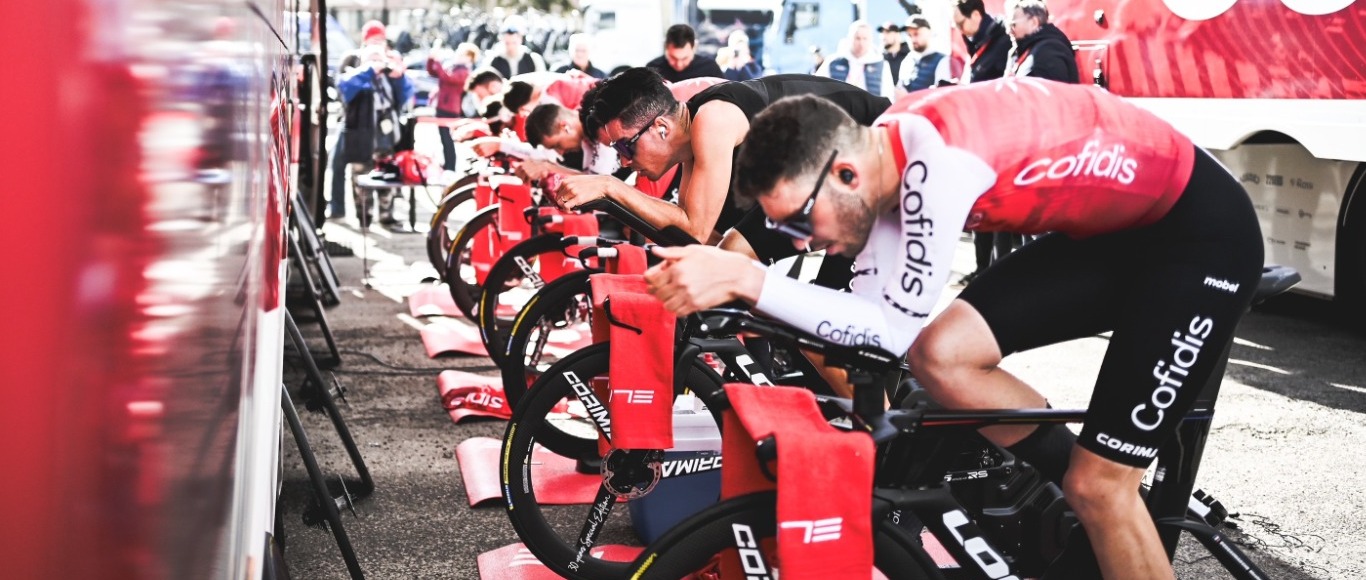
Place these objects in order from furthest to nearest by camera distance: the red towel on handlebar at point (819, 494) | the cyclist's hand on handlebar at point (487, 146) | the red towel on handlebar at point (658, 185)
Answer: the cyclist's hand on handlebar at point (487, 146) < the red towel on handlebar at point (658, 185) < the red towel on handlebar at point (819, 494)

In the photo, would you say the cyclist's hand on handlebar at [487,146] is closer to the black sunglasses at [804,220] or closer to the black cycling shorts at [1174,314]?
the black cycling shorts at [1174,314]

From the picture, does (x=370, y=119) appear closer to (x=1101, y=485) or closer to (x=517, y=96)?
(x=517, y=96)

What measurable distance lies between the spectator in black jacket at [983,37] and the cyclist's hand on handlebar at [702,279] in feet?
23.7

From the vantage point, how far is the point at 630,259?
4520 mm

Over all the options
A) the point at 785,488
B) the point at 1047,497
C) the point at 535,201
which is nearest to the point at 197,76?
the point at 785,488

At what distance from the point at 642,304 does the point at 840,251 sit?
126 centimetres

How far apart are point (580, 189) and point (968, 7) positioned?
5.50 metres

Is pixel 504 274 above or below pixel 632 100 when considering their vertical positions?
below

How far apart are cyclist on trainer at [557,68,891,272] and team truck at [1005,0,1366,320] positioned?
3980 millimetres

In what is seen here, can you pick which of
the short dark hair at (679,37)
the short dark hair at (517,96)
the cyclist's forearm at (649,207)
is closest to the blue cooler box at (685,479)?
the cyclist's forearm at (649,207)

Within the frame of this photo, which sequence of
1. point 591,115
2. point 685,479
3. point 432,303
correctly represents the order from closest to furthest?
point 685,479 < point 591,115 < point 432,303

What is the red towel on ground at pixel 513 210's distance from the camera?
7.15 metres

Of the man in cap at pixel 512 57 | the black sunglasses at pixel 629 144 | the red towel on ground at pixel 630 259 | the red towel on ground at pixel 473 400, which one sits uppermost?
the black sunglasses at pixel 629 144

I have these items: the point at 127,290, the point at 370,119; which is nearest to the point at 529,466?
the point at 127,290
